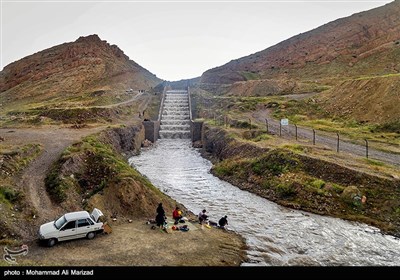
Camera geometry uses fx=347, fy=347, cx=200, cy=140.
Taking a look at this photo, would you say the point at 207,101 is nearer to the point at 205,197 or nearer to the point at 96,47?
the point at 205,197

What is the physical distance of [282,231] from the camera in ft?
82.3

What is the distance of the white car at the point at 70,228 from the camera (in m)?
19.7

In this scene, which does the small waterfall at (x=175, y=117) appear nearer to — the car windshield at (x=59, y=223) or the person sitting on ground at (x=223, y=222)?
the person sitting on ground at (x=223, y=222)

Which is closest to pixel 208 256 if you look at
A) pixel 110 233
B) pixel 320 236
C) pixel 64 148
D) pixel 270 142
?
pixel 110 233

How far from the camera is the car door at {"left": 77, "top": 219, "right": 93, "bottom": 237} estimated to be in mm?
20781

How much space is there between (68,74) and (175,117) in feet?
176

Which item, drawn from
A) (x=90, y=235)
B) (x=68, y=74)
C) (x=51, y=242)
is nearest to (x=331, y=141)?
(x=90, y=235)

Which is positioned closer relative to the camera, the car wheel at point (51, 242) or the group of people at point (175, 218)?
the car wheel at point (51, 242)

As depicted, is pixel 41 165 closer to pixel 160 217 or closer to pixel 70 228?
pixel 70 228

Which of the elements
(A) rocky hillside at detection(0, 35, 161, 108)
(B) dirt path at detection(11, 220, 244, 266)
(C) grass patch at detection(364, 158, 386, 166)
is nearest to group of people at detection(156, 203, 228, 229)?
(B) dirt path at detection(11, 220, 244, 266)

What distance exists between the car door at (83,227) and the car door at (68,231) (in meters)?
0.29

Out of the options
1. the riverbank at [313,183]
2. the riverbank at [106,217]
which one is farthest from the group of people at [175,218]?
the riverbank at [313,183]

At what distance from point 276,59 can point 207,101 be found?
65742mm
